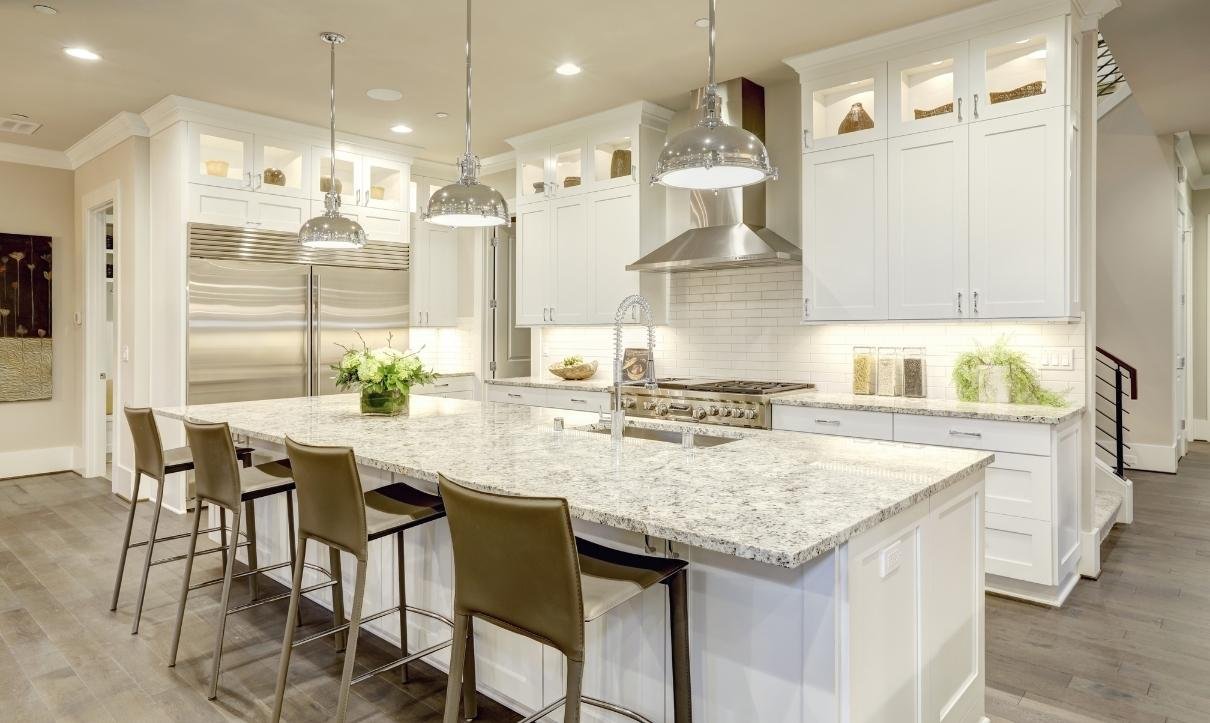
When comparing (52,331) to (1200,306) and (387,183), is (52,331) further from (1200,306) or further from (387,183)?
(1200,306)

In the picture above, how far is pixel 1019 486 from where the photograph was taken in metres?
3.29

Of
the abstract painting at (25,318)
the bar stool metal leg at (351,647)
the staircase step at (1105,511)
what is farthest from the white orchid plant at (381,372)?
the abstract painting at (25,318)

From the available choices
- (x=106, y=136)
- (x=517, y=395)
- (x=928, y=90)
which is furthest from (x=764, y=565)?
(x=106, y=136)

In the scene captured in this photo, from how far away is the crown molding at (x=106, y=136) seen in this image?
5189 mm

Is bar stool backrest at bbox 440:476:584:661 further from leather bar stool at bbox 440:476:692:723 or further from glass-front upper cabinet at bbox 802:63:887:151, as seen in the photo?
glass-front upper cabinet at bbox 802:63:887:151

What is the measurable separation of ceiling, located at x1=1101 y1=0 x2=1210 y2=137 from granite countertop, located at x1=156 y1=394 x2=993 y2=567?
293cm

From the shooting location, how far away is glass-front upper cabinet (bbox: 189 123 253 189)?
489 centimetres

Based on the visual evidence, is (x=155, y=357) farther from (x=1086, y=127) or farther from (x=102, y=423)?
(x=1086, y=127)

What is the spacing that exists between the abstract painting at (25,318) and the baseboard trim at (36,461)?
48 cm

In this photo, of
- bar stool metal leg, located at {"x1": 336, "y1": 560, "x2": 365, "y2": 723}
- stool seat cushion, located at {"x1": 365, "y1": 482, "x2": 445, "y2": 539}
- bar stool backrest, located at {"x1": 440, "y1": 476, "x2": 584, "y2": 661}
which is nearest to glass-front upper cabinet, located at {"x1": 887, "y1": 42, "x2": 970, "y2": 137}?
stool seat cushion, located at {"x1": 365, "y1": 482, "x2": 445, "y2": 539}

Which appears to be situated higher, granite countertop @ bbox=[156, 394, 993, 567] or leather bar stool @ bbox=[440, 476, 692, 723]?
granite countertop @ bbox=[156, 394, 993, 567]

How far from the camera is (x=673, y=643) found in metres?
1.76

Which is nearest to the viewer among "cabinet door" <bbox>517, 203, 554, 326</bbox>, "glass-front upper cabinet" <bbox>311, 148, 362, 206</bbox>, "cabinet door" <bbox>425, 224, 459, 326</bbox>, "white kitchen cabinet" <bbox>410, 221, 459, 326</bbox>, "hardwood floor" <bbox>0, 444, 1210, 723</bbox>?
"hardwood floor" <bbox>0, 444, 1210, 723</bbox>

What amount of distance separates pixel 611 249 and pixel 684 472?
338 cm
